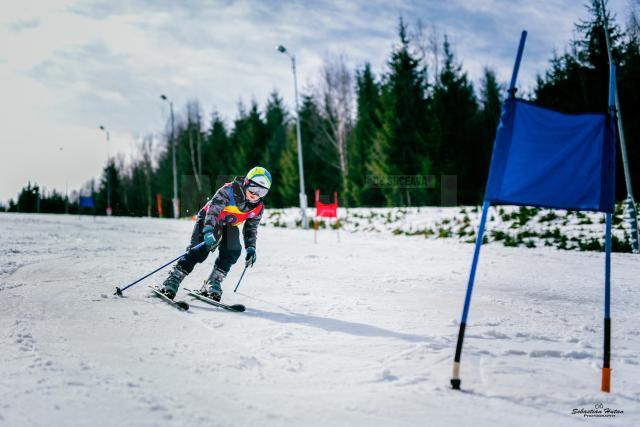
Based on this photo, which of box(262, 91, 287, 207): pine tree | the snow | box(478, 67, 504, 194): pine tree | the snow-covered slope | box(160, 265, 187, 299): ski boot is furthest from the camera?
box(262, 91, 287, 207): pine tree

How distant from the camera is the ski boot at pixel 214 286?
213 inches

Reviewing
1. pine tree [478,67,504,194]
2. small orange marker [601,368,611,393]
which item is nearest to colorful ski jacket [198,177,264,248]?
small orange marker [601,368,611,393]

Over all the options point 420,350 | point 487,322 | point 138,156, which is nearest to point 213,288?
point 420,350

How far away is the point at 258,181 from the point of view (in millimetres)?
5273

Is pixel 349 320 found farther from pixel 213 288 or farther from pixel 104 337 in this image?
pixel 104 337

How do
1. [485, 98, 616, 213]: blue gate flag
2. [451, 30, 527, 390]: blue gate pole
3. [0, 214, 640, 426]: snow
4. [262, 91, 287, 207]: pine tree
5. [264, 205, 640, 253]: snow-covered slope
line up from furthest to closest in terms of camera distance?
[262, 91, 287, 207]: pine tree < [264, 205, 640, 253]: snow-covered slope < [485, 98, 616, 213]: blue gate flag < [451, 30, 527, 390]: blue gate pole < [0, 214, 640, 426]: snow

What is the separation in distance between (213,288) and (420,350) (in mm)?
2800

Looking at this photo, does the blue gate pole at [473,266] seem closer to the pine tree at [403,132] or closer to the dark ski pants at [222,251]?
the dark ski pants at [222,251]

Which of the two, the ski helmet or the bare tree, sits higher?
the bare tree

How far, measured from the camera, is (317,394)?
283 centimetres

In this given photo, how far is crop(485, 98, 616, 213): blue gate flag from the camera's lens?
3.11 metres

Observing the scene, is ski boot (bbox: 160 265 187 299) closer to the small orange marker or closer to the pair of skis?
the pair of skis

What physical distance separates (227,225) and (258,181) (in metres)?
0.69

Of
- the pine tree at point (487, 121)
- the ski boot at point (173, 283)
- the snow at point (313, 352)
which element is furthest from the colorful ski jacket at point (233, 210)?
the pine tree at point (487, 121)
